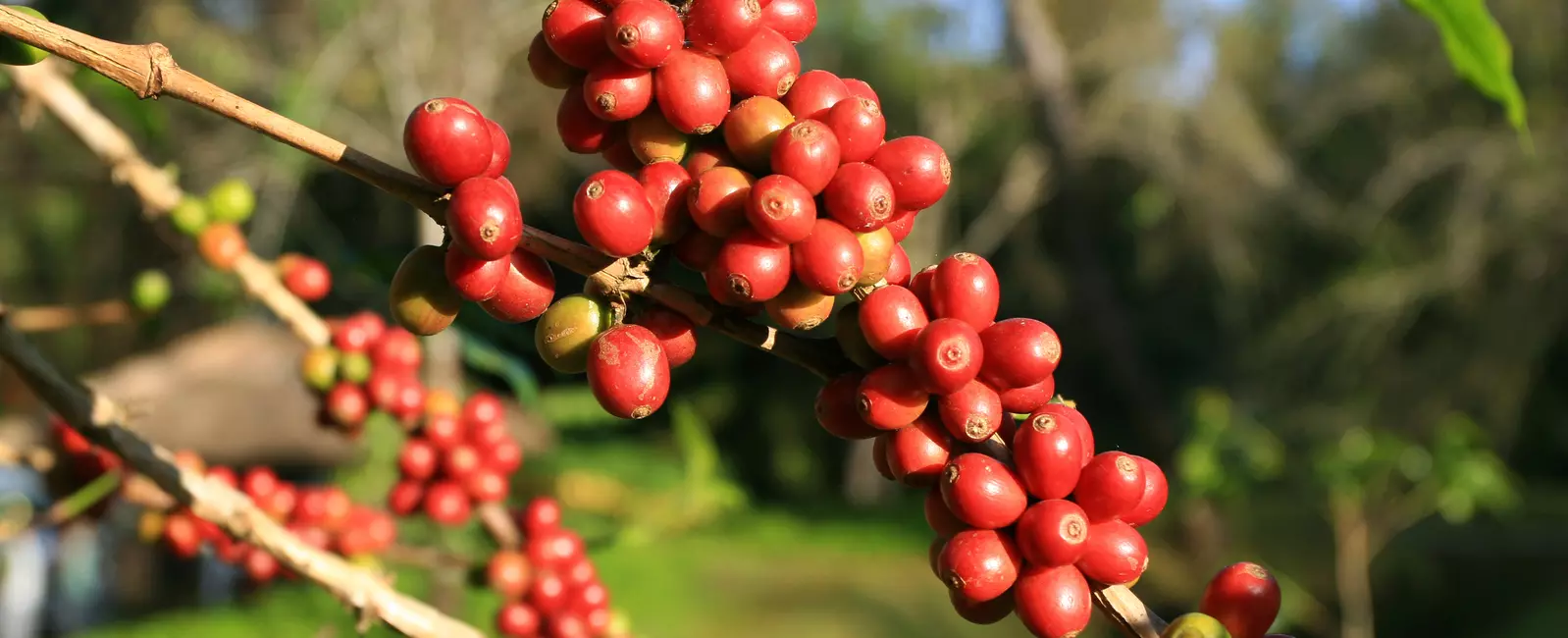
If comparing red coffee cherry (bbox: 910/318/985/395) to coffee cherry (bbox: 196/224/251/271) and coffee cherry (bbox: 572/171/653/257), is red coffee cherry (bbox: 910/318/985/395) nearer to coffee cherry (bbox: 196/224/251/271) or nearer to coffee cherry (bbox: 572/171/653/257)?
coffee cherry (bbox: 572/171/653/257)

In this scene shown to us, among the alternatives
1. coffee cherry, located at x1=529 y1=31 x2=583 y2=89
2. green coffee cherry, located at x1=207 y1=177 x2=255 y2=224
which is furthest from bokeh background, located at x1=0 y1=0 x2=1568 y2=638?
coffee cherry, located at x1=529 y1=31 x2=583 y2=89

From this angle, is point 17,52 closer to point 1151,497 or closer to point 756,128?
point 756,128

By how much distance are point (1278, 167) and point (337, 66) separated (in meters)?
7.93

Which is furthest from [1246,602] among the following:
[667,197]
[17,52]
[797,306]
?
[17,52]

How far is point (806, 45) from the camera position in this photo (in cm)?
1262

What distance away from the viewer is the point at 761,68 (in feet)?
2.26

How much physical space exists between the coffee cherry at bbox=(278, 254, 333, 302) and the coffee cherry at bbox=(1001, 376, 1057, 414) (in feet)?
3.26

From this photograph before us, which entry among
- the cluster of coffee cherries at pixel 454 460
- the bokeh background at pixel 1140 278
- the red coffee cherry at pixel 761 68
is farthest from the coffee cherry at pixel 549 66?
the bokeh background at pixel 1140 278

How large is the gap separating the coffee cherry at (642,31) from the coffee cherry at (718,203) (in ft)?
0.25

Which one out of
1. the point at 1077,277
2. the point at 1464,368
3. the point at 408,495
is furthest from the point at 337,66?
the point at 1464,368

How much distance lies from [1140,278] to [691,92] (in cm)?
1212

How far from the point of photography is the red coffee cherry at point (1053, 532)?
0.63m

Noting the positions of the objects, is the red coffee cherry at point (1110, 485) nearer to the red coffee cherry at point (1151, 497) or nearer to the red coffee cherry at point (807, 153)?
the red coffee cherry at point (1151, 497)

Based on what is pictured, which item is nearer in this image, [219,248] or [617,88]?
[617,88]
